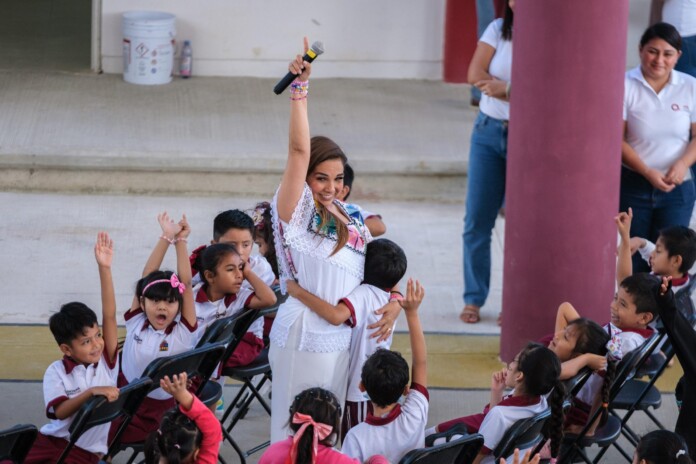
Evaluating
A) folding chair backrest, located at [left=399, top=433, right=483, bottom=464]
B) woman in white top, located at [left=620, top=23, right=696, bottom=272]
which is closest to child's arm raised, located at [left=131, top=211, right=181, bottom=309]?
folding chair backrest, located at [left=399, top=433, right=483, bottom=464]

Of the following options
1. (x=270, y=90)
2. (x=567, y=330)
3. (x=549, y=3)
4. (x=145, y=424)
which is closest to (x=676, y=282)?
(x=567, y=330)

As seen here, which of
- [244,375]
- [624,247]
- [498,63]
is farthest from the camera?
[498,63]

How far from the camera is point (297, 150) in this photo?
415 cm

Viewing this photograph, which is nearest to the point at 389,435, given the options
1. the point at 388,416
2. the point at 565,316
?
the point at 388,416

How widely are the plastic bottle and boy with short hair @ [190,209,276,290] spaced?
15.0 feet

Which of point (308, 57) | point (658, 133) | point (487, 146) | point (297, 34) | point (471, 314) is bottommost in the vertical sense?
point (471, 314)

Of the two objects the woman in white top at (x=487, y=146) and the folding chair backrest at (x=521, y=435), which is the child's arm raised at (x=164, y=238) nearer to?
the folding chair backrest at (x=521, y=435)

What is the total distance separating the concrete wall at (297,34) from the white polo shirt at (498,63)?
3.59 meters

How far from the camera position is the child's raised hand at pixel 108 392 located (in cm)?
432

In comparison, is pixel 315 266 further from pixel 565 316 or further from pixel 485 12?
pixel 485 12

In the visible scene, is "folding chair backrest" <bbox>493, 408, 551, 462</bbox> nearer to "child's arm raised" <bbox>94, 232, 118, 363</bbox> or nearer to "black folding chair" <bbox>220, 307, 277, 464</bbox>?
"black folding chair" <bbox>220, 307, 277, 464</bbox>

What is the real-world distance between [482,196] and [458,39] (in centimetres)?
367

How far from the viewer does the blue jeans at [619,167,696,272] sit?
21.0 feet

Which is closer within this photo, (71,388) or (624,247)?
(71,388)
